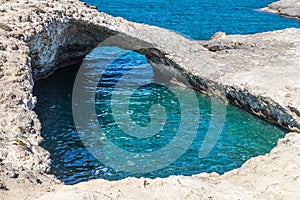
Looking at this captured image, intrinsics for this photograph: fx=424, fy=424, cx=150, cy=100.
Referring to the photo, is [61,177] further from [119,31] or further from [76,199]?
[119,31]

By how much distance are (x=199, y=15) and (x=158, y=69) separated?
25.7 m

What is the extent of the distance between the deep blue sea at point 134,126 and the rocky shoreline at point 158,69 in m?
1.45

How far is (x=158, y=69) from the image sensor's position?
1286 inches

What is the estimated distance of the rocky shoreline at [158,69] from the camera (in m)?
12.3

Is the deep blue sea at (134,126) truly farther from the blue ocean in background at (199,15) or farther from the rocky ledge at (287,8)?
the rocky ledge at (287,8)

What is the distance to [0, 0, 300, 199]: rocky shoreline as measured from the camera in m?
12.3

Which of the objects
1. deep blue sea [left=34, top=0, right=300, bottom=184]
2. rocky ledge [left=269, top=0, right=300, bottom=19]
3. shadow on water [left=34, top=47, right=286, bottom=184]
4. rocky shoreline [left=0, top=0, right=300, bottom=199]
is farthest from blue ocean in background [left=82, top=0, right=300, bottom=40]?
shadow on water [left=34, top=47, right=286, bottom=184]

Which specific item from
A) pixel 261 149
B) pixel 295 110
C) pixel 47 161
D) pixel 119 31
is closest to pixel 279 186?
pixel 47 161

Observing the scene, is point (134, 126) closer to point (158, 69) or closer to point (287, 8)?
point (158, 69)

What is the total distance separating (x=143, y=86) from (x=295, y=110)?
11657 millimetres

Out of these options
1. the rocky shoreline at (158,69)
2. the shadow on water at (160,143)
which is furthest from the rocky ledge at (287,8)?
the shadow on water at (160,143)

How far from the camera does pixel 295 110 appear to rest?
22.6 meters

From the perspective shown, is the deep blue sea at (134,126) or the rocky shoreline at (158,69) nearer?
the rocky shoreline at (158,69)

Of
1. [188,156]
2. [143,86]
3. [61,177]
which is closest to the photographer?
[61,177]
